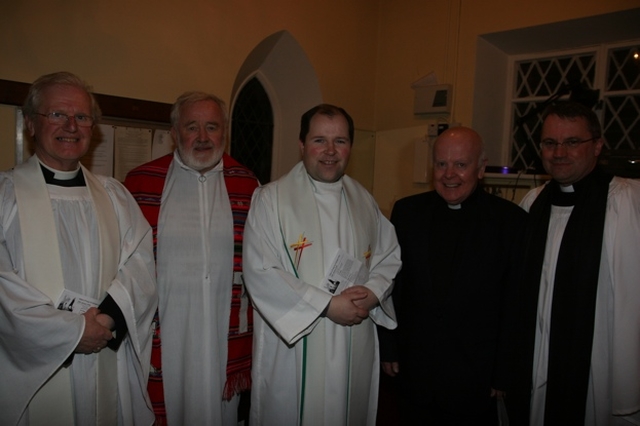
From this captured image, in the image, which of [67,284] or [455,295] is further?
[455,295]

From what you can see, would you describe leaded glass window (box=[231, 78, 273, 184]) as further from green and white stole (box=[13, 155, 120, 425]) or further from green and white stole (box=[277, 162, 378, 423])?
green and white stole (box=[13, 155, 120, 425])

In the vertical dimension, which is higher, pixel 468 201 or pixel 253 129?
pixel 253 129

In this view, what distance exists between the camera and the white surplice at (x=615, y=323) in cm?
211

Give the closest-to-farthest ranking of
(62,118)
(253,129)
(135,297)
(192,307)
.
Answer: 1. (62,118)
2. (135,297)
3. (192,307)
4. (253,129)

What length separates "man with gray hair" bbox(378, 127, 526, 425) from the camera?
2.33m

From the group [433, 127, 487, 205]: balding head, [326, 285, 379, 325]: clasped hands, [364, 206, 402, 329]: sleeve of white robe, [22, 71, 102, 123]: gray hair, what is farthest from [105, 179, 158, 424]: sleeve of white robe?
[433, 127, 487, 205]: balding head

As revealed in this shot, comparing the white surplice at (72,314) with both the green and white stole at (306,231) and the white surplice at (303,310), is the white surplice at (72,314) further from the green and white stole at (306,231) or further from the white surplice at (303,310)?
the green and white stole at (306,231)

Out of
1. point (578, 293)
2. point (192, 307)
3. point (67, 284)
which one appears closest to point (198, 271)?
point (192, 307)

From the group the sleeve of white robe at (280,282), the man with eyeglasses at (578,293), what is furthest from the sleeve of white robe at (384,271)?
the man with eyeglasses at (578,293)

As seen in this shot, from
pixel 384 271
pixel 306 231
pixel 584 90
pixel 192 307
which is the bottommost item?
pixel 192 307

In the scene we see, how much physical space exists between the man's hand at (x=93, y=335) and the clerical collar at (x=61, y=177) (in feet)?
1.78

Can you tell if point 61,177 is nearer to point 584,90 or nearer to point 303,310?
point 303,310

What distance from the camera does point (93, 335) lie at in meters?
1.90

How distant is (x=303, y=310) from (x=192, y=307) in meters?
0.66
